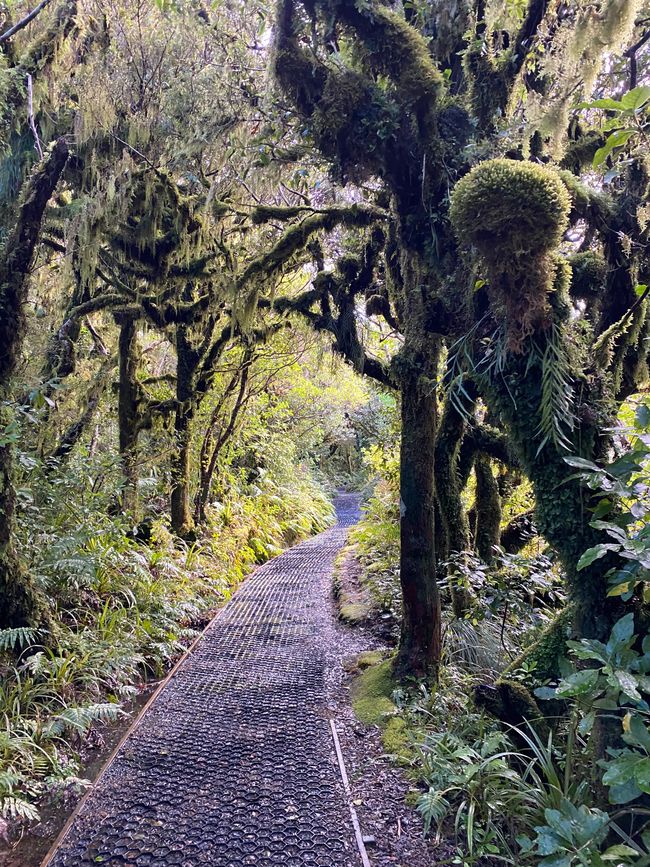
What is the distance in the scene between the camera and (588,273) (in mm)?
3113

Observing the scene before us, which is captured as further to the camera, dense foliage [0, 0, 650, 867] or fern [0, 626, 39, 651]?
fern [0, 626, 39, 651]

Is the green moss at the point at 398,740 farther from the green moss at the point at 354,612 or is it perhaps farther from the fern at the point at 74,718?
the green moss at the point at 354,612

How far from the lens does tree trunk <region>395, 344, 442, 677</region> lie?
372cm

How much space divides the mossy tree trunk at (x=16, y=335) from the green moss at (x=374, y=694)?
237 cm

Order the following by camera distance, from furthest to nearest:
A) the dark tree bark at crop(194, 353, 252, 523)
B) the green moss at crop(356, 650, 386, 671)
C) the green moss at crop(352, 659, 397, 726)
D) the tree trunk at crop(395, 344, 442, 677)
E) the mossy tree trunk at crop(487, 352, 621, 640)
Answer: the dark tree bark at crop(194, 353, 252, 523) < the green moss at crop(356, 650, 386, 671) < the tree trunk at crop(395, 344, 442, 677) < the green moss at crop(352, 659, 397, 726) < the mossy tree trunk at crop(487, 352, 621, 640)

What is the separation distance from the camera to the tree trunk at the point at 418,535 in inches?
146

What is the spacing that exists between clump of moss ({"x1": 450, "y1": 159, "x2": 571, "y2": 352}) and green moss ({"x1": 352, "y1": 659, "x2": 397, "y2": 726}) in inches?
101

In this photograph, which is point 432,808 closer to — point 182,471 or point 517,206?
point 517,206

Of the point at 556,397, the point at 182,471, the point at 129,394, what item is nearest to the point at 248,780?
the point at 556,397

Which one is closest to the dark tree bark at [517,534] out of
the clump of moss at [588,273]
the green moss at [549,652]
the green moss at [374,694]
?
the green moss at [374,694]

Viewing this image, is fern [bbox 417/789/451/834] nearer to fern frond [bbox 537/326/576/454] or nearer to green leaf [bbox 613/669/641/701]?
green leaf [bbox 613/669/641/701]

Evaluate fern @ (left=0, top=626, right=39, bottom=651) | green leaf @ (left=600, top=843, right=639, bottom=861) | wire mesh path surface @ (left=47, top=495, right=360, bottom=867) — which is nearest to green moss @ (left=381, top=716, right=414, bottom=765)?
wire mesh path surface @ (left=47, top=495, right=360, bottom=867)

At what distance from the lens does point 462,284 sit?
3.18 metres

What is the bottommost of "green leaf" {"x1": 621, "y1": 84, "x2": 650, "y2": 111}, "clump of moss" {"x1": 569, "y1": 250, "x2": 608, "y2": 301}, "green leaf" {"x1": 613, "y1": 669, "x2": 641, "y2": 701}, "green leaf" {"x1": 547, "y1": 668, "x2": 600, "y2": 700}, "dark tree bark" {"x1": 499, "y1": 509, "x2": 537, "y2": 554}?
"dark tree bark" {"x1": 499, "y1": 509, "x2": 537, "y2": 554}
